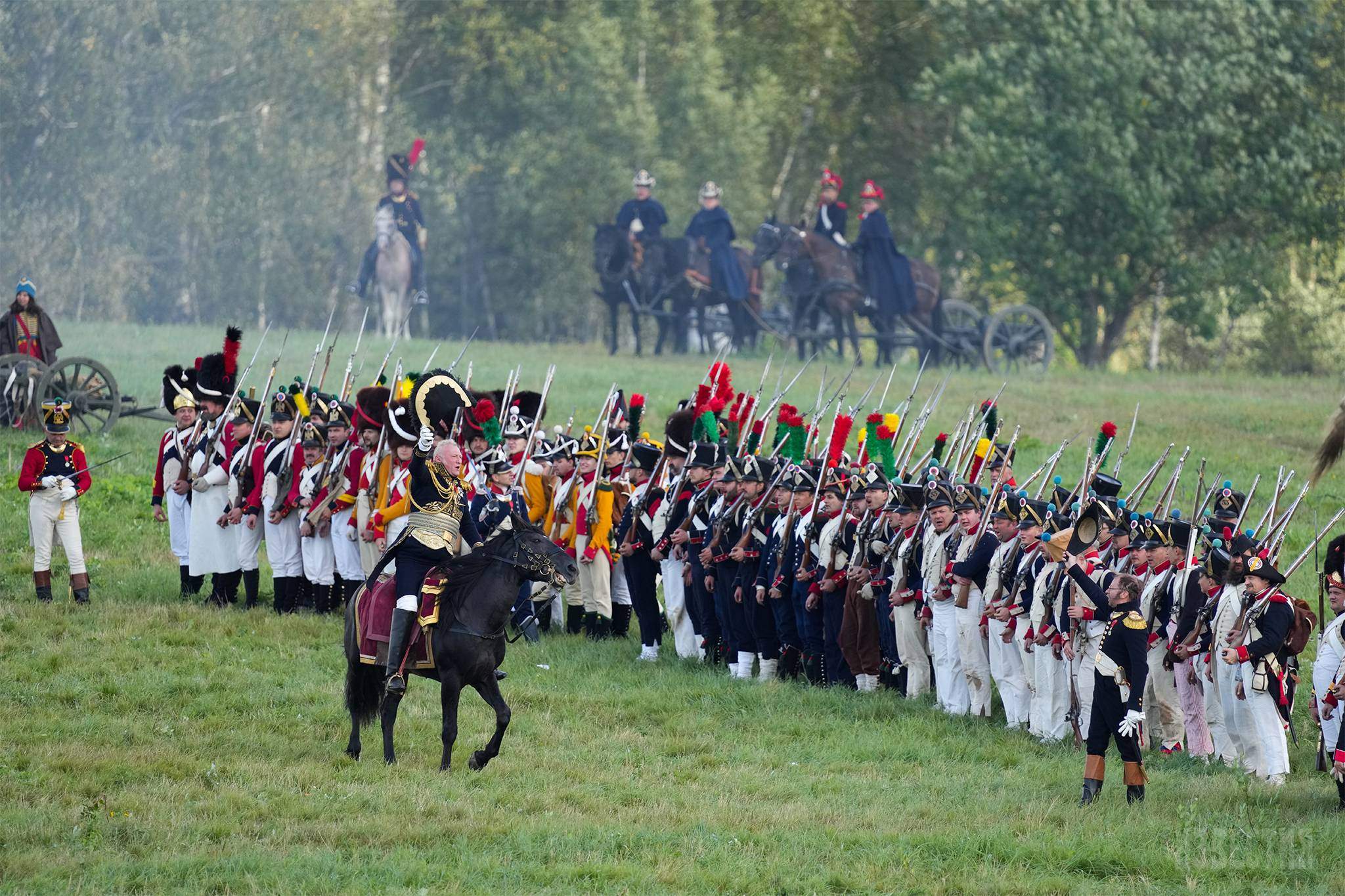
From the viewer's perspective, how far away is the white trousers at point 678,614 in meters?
15.3

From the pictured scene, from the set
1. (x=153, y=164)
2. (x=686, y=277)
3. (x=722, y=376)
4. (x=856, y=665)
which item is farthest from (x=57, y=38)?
(x=856, y=665)

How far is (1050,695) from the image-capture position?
12.2 m

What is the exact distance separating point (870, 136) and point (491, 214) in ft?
31.4

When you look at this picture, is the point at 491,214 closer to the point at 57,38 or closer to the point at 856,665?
the point at 57,38

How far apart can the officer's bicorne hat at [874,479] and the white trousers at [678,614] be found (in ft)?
6.96

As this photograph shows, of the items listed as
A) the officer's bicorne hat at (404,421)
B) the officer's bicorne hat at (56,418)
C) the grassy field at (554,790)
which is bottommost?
the grassy field at (554,790)

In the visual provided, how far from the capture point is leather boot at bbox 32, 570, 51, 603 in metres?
15.9

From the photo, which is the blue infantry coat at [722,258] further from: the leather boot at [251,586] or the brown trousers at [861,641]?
the brown trousers at [861,641]

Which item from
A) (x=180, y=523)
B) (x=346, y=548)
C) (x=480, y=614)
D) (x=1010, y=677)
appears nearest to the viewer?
(x=480, y=614)

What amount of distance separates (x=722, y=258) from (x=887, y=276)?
3219mm

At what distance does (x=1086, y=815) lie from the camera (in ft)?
33.4

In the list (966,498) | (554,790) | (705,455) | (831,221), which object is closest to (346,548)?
(705,455)

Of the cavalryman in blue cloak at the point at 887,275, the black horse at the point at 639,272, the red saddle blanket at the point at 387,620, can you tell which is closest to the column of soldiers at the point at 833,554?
the red saddle blanket at the point at 387,620

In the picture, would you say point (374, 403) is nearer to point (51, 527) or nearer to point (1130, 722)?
point (51, 527)
